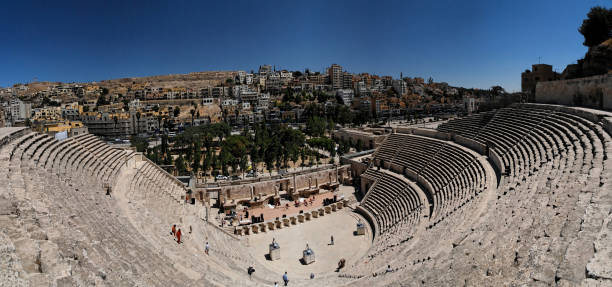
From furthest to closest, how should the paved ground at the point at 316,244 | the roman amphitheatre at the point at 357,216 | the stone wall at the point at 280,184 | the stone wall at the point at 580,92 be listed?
1. the stone wall at the point at 280,184
2. the stone wall at the point at 580,92
3. the paved ground at the point at 316,244
4. the roman amphitheatre at the point at 357,216

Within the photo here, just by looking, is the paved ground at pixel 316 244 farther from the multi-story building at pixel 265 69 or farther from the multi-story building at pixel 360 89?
the multi-story building at pixel 265 69

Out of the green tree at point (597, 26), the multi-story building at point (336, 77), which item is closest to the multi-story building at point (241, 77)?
the multi-story building at point (336, 77)

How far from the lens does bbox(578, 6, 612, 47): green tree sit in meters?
27.5

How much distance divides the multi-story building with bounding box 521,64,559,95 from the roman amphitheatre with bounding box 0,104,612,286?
1344 centimetres

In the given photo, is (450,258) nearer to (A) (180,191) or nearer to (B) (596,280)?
(B) (596,280)

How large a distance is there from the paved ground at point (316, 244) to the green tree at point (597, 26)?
25317 mm

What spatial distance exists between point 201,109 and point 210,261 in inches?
3089

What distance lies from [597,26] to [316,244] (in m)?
29.1

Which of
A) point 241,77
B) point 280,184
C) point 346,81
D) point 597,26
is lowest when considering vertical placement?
point 280,184

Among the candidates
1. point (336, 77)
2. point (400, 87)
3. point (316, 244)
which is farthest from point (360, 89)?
point (316, 244)

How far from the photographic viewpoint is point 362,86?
108m

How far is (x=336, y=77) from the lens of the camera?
11150cm

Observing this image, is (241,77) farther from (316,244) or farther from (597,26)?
(316,244)

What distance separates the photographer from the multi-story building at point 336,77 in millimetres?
110775
